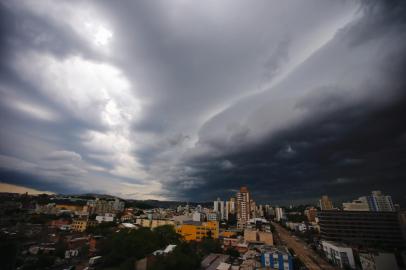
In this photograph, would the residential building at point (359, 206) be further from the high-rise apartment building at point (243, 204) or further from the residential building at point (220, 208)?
the residential building at point (220, 208)

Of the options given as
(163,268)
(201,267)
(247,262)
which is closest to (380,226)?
(247,262)

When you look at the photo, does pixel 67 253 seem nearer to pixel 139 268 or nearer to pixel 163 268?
pixel 139 268

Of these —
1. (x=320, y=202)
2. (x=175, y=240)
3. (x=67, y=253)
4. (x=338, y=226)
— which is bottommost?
(x=67, y=253)

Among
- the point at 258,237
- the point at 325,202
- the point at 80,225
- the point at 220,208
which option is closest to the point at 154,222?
the point at 80,225

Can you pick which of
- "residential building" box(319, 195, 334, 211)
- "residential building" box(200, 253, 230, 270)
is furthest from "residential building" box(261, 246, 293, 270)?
"residential building" box(319, 195, 334, 211)

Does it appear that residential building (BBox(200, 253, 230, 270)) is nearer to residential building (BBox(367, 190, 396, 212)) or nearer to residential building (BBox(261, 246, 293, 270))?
residential building (BBox(261, 246, 293, 270))

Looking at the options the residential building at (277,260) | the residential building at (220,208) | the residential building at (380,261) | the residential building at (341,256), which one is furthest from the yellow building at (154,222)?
the residential building at (380,261)
